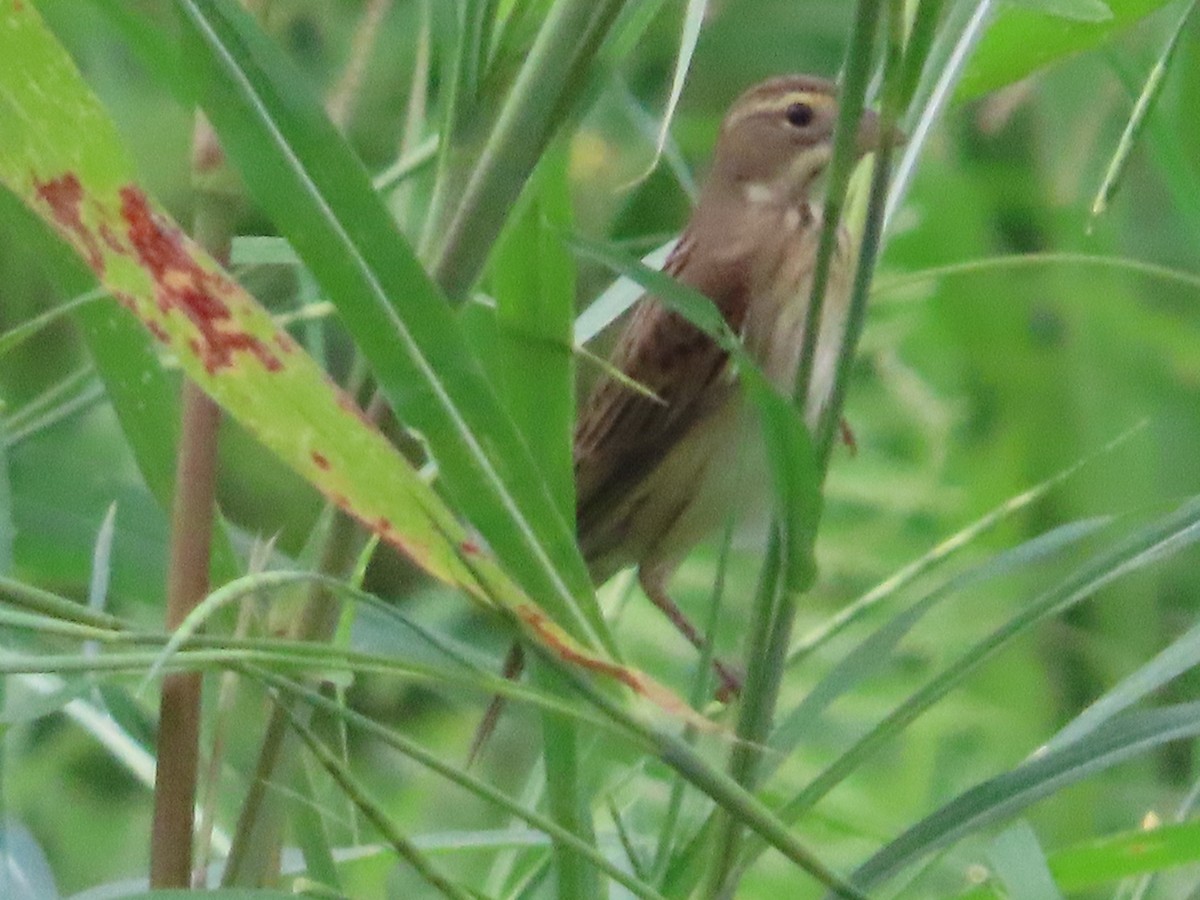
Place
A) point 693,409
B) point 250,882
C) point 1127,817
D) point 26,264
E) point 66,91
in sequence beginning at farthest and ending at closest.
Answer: point 26,264
point 1127,817
point 693,409
point 250,882
point 66,91

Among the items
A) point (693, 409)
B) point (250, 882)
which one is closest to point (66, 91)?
point (250, 882)

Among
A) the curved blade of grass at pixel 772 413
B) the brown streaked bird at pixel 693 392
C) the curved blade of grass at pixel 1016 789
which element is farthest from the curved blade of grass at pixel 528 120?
the brown streaked bird at pixel 693 392

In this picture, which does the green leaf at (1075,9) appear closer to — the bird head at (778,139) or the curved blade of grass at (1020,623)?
the curved blade of grass at (1020,623)

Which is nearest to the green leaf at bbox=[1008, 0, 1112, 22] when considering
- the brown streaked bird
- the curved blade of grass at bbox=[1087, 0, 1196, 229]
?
the curved blade of grass at bbox=[1087, 0, 1196, 229]

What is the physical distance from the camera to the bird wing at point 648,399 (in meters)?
1.62

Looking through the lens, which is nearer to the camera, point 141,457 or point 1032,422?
point 141,457

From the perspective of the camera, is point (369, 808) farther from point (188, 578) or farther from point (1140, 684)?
point (1140, 684)

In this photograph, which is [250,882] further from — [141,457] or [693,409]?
[693,409]

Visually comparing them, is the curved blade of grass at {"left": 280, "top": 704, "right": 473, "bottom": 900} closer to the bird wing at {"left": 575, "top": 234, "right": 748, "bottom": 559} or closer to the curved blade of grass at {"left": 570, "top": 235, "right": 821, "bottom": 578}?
the curved blade of grass at {"left": 570, "top": 235, "right": 821, "bottom": 578}

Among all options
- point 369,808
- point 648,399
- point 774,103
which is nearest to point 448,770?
point 369,808

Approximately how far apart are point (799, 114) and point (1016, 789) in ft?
3.68

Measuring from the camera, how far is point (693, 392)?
164 centimetres

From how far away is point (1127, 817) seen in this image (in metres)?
1.90

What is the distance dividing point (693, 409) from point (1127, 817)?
0.62 m
